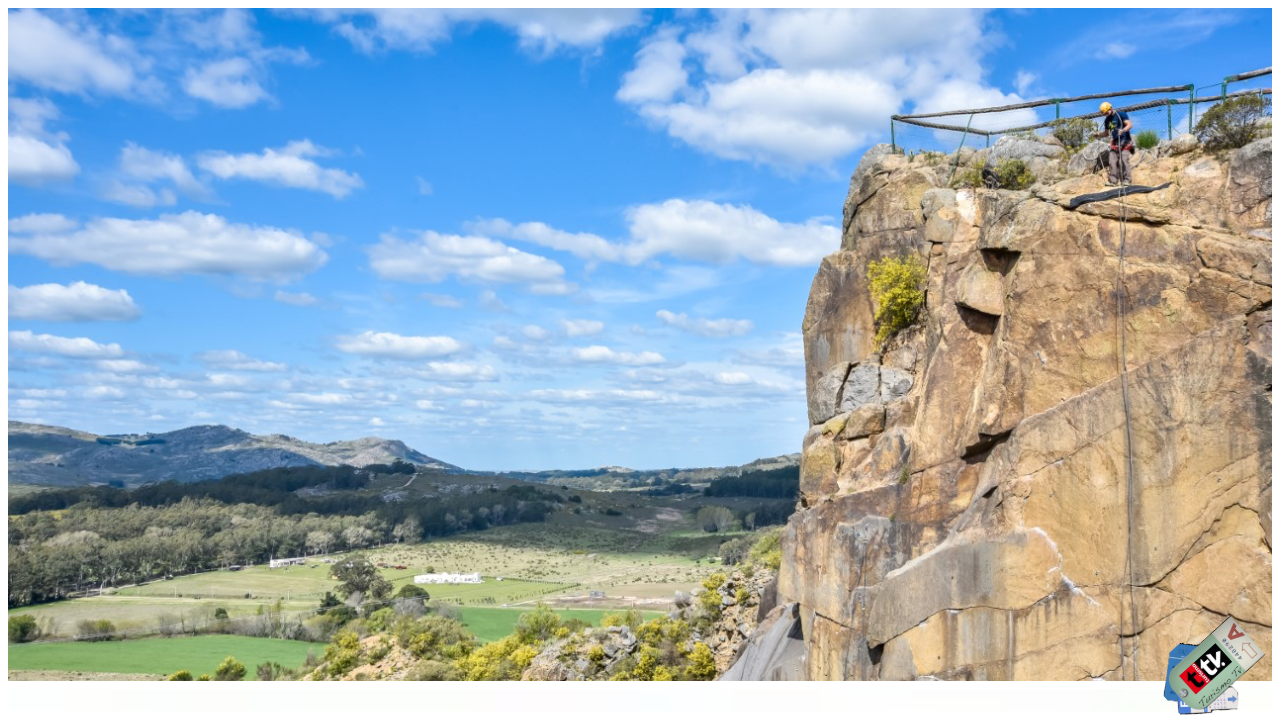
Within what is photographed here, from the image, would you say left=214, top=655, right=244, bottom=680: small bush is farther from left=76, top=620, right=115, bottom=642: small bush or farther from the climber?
the climber

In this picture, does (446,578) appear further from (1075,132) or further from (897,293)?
(1075,132)

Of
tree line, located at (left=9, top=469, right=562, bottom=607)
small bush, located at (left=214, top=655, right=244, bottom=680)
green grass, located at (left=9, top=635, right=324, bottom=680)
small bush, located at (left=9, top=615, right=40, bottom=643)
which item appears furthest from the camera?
tree line, located at (left=9, top=469, right=562, bottom=607)

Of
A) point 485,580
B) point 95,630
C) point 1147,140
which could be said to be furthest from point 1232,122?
point 485,580

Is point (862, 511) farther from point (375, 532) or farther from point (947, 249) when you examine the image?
point (375, 532)

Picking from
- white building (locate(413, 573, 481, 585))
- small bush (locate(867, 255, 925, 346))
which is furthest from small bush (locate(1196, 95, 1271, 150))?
white building (locate(413, 573, 481, 585))

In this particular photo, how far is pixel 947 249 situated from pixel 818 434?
5.06m

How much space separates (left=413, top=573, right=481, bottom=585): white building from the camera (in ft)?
304

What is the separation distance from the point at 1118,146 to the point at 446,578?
87.6 m

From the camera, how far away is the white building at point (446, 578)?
92750 millimetres

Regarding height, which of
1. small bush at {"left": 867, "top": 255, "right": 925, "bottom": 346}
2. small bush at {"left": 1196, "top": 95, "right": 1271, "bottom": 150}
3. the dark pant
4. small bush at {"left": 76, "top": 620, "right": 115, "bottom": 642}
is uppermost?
small bush at {"left": 1196, "top": 95, "right": 1271, "bottom": 150}

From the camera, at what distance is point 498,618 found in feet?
229

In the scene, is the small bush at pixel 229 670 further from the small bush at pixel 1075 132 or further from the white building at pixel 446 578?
the small bush at pixel 1075 132

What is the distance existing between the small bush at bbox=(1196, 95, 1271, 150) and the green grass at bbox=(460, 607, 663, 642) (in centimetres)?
4665
